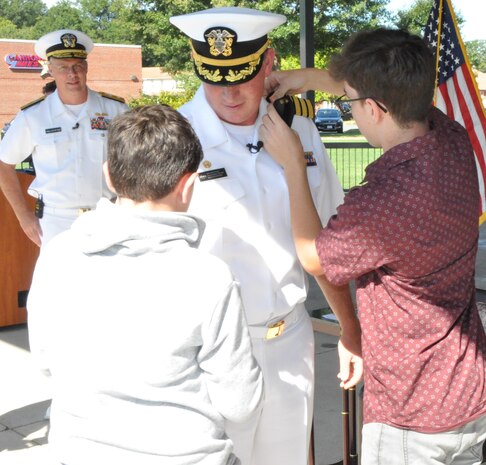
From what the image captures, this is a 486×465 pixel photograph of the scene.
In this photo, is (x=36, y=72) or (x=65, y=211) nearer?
(x=65, y=211)

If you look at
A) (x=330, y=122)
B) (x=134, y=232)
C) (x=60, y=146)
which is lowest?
(x=330, y=122)

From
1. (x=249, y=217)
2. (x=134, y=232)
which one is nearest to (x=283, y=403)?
(x=249, y=217)

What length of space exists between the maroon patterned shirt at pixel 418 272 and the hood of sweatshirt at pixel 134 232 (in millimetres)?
497

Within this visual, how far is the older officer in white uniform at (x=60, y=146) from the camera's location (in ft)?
15.9

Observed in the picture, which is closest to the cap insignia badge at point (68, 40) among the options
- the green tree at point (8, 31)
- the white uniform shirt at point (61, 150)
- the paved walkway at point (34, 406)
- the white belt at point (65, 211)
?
the white uniform shirt at point (61, 150)

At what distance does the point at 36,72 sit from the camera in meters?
53.1

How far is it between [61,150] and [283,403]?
9.19ft

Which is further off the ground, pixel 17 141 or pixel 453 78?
pixel 453 78

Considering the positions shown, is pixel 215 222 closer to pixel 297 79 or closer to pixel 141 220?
pixel 297 79

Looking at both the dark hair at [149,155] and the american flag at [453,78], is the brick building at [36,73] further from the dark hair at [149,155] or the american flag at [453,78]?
the dark hair at [149,155]

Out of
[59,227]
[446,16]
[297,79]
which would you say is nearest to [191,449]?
[297,79]

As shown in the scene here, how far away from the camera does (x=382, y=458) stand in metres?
2.20

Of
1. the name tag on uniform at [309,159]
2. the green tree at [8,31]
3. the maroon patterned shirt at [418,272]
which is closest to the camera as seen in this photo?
the maroon patterned shirt at [418,272]

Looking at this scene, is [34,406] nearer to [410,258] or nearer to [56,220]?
[56,220]
